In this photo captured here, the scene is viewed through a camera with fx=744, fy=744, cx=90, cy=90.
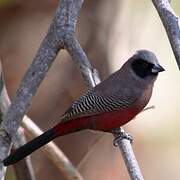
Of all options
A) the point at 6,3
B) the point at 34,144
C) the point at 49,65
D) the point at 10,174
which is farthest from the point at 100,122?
the point at 6,3

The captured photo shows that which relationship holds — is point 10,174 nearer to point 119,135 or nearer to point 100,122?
point 100,122

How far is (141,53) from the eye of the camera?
3.44m

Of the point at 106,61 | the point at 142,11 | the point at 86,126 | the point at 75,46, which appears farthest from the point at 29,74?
the point at 106,61

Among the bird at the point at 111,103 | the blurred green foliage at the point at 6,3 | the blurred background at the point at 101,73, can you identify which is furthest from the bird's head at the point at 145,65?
the blurred green foliage at the point at 6,3

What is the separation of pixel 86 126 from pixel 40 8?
1931mm

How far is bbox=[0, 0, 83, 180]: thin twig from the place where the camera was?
9.77 ft

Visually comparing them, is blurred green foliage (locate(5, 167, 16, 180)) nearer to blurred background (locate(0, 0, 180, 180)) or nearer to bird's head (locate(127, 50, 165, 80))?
blurred background (locate(0, 0, 180, 180))

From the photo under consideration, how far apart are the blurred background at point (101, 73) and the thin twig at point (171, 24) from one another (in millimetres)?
1879

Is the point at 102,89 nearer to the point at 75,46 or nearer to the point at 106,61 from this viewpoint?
the point at 75,46

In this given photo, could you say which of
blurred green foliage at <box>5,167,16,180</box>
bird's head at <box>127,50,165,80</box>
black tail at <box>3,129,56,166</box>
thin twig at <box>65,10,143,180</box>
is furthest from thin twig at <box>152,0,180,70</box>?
blurred green foliage at <box>5,167,16,180</box>

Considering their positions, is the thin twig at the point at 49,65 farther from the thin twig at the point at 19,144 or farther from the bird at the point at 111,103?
the thin twig at the point at 19,144

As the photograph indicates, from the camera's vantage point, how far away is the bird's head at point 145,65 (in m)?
3.39

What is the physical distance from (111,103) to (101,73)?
199 cm

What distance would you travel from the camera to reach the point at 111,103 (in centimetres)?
334
